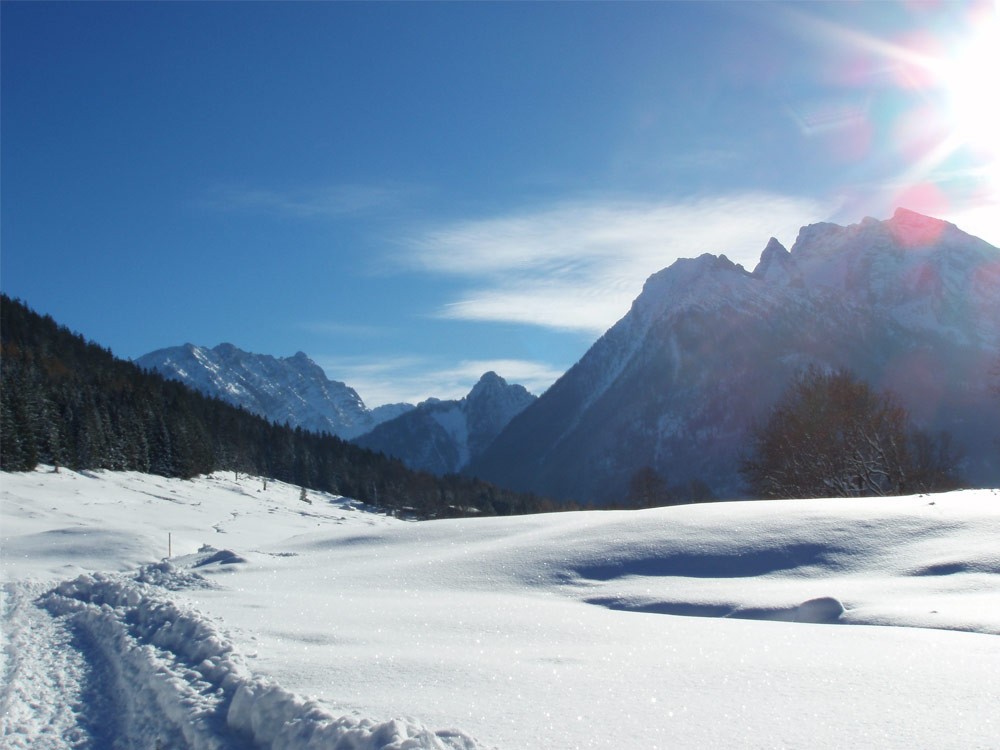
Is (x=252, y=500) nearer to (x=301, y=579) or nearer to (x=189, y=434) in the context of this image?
(x=189, y=434)

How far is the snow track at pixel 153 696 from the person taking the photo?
15.6ft

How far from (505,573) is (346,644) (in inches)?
191

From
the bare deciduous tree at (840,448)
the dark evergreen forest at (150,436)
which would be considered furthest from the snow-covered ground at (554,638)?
the dark evergreen forest at (150,436)

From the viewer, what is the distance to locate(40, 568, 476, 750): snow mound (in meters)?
4.54

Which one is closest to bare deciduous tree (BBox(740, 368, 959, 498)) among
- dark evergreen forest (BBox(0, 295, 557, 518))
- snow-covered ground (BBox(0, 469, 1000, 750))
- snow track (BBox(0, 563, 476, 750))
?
snow-covered ground (BBox(0, 469, 1000, 750))

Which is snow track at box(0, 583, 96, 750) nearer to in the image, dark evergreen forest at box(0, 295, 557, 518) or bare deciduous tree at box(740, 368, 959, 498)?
bare deciduous tree at box(740, 368, 959, 498)

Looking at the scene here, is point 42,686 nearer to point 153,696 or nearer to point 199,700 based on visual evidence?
point 153,696

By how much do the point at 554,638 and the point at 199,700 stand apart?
3.48m

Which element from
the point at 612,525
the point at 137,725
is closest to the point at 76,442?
the point at 612,525

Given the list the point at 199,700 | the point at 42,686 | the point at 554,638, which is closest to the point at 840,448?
the point at 554,638

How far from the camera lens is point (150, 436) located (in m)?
69.3

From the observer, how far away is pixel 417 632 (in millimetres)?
→ 8117

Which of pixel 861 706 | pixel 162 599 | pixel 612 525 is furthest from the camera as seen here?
pixel 612 525

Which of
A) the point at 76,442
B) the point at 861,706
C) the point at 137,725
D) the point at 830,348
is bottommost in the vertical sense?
the point at 137,725
